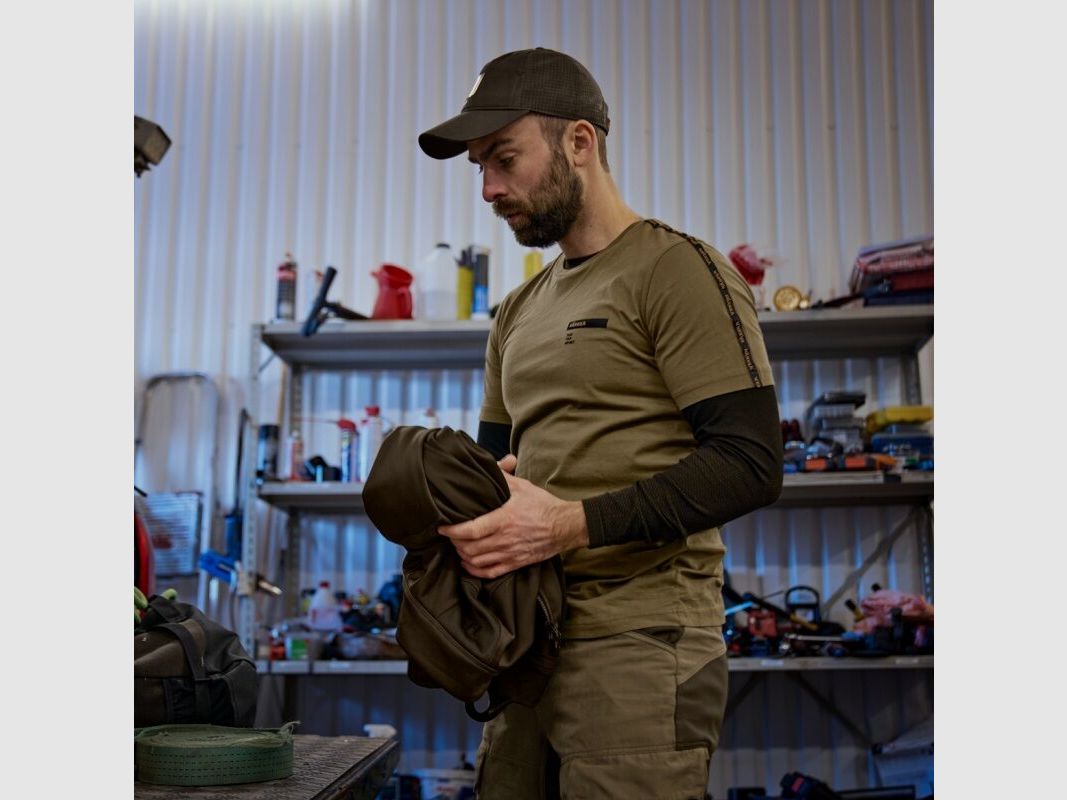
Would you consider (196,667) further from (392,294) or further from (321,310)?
(392,294)

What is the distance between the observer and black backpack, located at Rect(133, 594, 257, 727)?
1929 millimetres

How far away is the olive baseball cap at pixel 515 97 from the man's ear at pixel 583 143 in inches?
0.7

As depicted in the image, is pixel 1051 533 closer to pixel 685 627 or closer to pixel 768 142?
pixel 685 627

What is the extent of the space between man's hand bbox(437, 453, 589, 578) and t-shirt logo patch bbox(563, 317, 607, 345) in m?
0.26

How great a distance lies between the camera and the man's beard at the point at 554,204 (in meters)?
1.75

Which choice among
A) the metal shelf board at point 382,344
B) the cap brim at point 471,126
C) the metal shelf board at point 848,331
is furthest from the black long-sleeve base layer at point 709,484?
the metal shelf board at point 382,344

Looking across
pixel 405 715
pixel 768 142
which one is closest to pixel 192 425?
pixel 405 715

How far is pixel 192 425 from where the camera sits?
5.01 m

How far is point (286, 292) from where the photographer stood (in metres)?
4.64

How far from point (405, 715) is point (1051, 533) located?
437 cm

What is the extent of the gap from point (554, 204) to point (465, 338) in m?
2.80

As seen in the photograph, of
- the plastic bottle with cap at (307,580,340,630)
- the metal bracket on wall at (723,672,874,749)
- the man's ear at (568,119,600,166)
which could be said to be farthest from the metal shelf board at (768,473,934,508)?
the man's ear at (568,119,600,166)

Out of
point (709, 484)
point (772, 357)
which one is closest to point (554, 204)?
point (709, 484)

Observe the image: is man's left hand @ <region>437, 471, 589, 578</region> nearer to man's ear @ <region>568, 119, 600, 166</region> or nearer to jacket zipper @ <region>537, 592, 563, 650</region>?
jacket zipper @ <region>537, 592, 563, 650</region>
